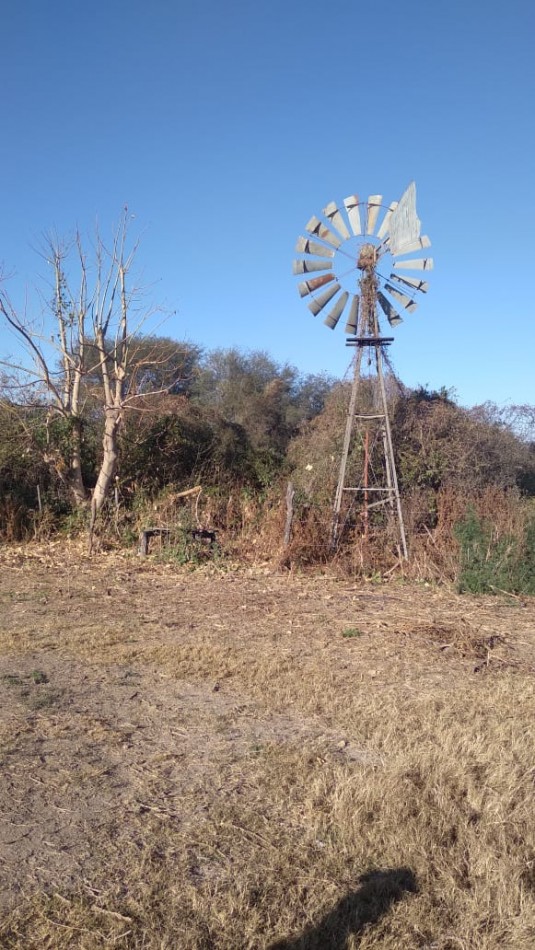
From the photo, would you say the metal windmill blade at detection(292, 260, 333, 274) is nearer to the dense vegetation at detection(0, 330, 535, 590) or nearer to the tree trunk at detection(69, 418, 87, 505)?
the dense vegetation at detection(0, 330, 535, 590)

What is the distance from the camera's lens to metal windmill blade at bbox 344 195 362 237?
41.3 feet

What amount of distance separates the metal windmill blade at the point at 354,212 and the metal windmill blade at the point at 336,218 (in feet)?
0.46

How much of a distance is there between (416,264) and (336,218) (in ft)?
5.18

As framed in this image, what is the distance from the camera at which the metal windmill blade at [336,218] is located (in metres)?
12.7

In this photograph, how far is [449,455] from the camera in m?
13.5

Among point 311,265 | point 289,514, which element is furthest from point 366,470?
point 311,265

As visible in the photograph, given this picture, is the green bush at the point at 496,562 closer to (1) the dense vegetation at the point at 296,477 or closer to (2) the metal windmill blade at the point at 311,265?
(1) the dense vegetation at the point at 296,477

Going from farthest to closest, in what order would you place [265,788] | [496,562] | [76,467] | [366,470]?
[76,467]
[366,470]
[496,562]
[265,788]

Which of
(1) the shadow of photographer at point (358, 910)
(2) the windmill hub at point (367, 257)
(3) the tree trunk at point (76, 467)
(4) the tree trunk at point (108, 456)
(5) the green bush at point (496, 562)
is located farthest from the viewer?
(3) the tree trunk at point (76, 467)

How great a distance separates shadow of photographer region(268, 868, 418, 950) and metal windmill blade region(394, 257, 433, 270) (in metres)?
10.8

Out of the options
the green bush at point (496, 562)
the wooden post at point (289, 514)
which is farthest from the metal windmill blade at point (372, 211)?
the green bush at point (496, 562)

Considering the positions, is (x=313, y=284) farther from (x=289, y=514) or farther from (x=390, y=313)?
(x=289, y=514)

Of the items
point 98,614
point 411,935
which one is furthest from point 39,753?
point 98,614

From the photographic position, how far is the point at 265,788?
4277mm
